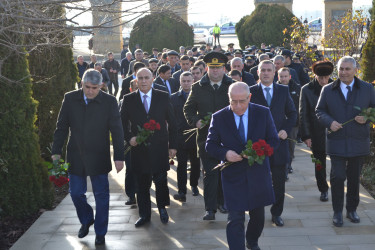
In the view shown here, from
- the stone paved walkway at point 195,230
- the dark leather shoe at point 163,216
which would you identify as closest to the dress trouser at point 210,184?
the stone paved walkway at point 195,230

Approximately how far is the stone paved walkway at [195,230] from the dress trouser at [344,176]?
1.06ft

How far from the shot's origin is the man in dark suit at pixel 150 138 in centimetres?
771

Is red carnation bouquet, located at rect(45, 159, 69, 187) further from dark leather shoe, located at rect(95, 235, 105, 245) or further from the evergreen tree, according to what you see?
the evergreen tree

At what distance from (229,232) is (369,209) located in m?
3.02

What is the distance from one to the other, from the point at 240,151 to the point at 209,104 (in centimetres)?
206

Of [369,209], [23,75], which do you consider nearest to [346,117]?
[369,209]

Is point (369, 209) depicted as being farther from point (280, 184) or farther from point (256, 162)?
point (256, 162)

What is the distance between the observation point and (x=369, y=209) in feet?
27.0

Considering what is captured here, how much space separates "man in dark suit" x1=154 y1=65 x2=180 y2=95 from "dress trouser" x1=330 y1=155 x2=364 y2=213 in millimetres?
4811

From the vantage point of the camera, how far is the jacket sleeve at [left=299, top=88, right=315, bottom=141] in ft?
27.5

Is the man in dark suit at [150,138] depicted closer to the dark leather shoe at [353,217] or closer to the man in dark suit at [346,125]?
the man in dark suit at [346,125]

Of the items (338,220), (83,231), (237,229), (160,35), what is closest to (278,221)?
(338,220)

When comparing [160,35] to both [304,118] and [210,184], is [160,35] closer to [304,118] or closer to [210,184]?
[304,118]

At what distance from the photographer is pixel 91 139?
22.9 ft
